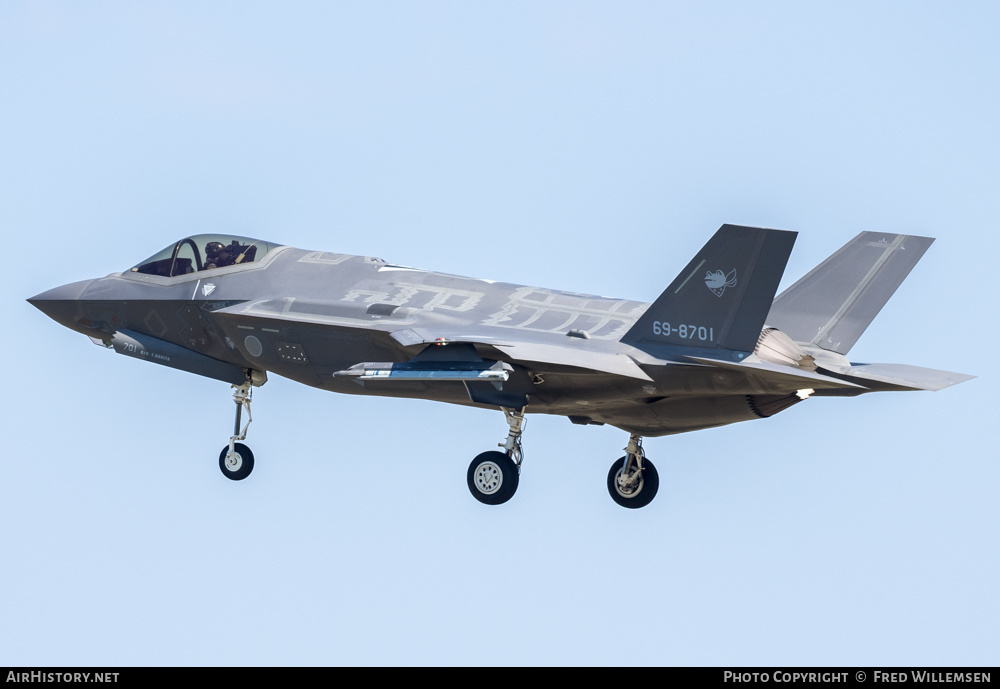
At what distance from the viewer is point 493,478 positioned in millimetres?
26344

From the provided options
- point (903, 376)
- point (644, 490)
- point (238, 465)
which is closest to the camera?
point (903, 376)

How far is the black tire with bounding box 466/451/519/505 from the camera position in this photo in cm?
2627

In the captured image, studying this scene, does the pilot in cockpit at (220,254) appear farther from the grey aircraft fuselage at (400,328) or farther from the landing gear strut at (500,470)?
the landing gear strut at (500,470)

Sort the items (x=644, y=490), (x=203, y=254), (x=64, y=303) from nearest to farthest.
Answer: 1. (x=644, y=490)
2. (x=203, y=254)
3. (x=64, y=303)

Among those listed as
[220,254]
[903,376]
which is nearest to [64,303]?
[220,254]

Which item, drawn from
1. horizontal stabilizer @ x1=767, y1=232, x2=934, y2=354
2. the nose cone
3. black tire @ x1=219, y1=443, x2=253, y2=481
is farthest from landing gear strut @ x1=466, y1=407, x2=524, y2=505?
the nose cone

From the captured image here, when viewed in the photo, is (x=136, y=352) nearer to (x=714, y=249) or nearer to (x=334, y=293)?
(x=334, y=293)

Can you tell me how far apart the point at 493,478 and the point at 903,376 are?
639 centimetres

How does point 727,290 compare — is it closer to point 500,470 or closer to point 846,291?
point 846,291

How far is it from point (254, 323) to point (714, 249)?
330 inches

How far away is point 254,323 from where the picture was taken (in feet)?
93.9

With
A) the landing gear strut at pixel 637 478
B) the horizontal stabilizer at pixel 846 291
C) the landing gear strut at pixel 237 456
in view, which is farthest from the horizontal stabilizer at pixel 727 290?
the landing gear strut at pixel 237 456

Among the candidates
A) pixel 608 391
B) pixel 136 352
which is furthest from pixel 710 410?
pixel 136 352

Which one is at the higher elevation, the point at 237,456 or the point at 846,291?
the point at 846,291
